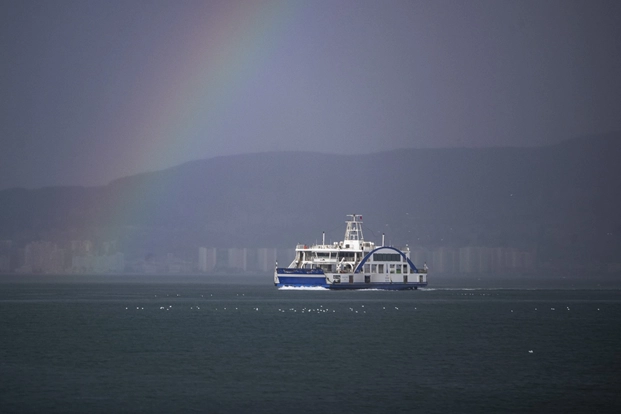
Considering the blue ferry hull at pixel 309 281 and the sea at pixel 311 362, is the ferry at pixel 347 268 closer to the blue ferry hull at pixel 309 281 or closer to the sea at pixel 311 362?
the blue ferry hull at pixel 309 281

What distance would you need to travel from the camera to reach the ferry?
182000 mm

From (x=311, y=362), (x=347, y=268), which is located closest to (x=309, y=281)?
(x=347, y=268)

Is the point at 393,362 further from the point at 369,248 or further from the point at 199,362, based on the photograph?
the point at 369,248

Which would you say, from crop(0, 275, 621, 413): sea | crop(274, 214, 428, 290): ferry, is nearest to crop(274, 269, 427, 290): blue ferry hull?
crop(274, 214, 428, 290): ferry

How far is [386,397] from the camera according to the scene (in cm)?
6044

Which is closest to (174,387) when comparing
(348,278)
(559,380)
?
(559,380)

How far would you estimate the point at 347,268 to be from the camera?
186750mm

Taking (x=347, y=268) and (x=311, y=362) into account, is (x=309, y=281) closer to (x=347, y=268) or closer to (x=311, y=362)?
(x=347, y=268)

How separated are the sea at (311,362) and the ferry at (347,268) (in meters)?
47.5

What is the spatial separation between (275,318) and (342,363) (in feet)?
151

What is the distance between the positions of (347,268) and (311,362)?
110 m

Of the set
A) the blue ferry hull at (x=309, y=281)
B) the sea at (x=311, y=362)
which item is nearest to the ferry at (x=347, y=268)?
the blue ferry hull at (x=309, y=281)

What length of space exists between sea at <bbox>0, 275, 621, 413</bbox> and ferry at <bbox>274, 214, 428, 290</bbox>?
4754 cm

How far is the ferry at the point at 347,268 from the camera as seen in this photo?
182000mm
